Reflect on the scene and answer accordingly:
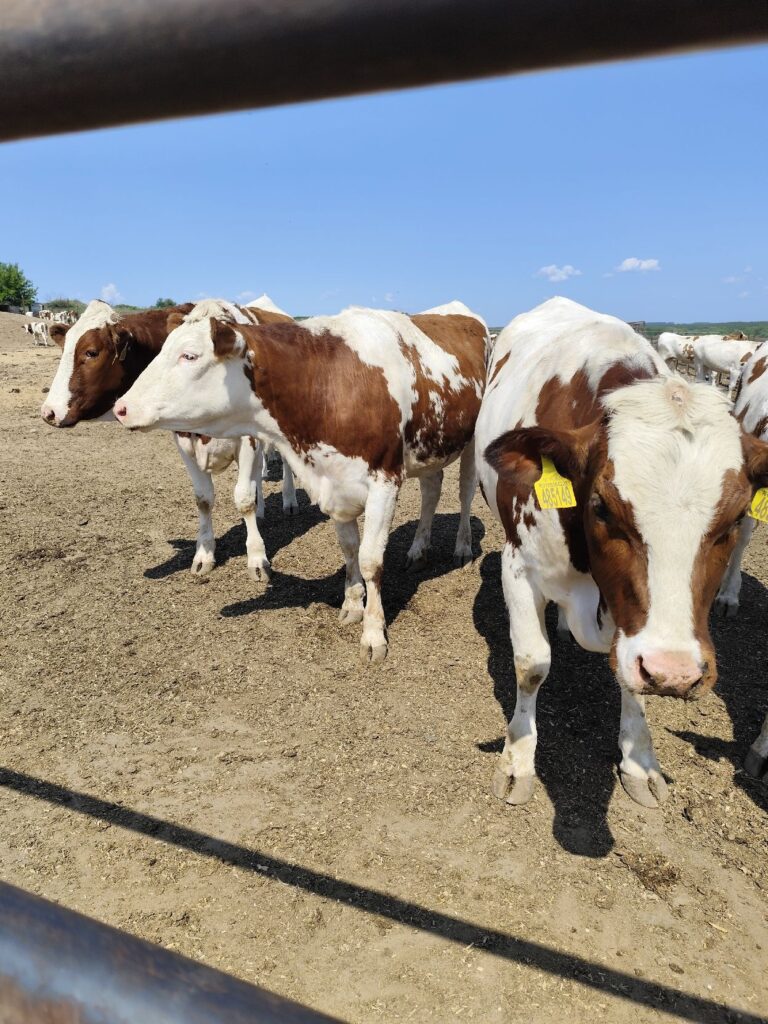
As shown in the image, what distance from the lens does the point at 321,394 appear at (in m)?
4.84

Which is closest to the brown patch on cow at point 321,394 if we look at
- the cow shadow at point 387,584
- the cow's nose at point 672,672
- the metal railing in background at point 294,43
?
the cow shadow at point 387,584

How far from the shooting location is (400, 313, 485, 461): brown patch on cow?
5.33 meters

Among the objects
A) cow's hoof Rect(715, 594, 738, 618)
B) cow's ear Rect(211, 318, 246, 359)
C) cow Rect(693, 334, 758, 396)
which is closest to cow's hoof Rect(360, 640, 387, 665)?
cow's ear Rect(211, 318, 246, 359)

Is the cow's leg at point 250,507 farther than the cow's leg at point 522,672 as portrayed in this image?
Yes

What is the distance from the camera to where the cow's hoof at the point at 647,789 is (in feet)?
11.2

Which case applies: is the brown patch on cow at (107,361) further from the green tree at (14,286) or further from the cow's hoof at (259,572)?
the green tree at (14,286)

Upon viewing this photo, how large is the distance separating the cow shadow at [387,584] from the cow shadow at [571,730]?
82 centimetres

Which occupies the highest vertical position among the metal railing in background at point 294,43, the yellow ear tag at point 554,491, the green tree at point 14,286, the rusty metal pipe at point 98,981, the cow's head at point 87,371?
the metal railing in background at point 294,43

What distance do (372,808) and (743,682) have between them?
2.67 meters

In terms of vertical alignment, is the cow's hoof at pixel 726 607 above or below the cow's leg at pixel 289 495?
above

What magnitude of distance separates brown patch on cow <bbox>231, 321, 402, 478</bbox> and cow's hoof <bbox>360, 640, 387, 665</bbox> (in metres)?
1.24

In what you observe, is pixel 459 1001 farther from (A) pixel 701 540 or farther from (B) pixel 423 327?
(B) pixel 423 327

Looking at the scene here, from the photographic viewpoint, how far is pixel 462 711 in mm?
4246

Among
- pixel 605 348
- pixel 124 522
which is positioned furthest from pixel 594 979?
pixel 124 522
